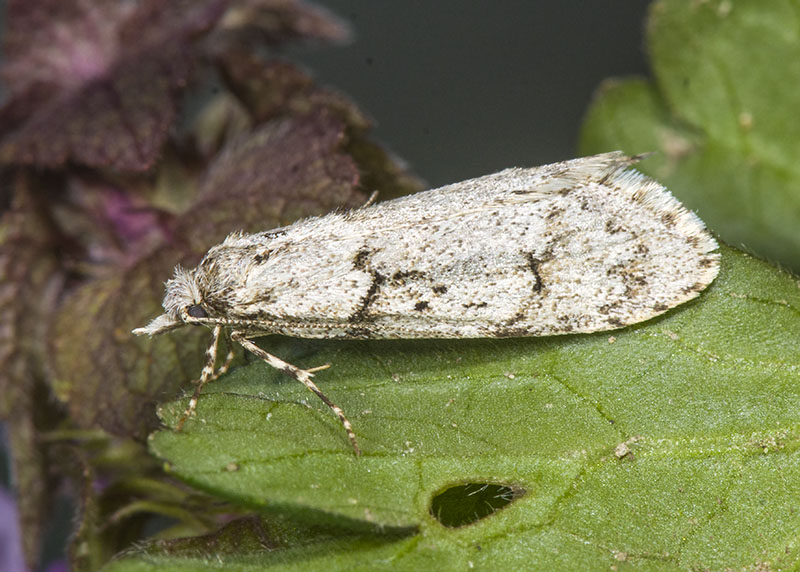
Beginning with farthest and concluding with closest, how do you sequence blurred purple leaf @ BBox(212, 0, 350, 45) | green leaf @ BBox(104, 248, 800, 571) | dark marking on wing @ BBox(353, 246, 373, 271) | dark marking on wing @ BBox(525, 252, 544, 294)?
blurred purple leaf @ BBox(212, 0, 350, 45), dark marking on wing @ BBox(353, 246, 373, 271), dark marking on wing @ BBox(525, 252, 544, 294), green leaf @ BBox(104, 248, 800, 571)

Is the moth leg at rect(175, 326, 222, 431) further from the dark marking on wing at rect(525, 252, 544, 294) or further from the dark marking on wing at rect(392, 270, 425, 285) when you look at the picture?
the dark marking on wing at rect(525, 252, 544, 294)

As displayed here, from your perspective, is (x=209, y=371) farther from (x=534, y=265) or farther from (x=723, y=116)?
(x=723, y=116)

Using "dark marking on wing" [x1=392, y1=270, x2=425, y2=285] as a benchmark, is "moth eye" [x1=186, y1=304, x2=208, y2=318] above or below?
below

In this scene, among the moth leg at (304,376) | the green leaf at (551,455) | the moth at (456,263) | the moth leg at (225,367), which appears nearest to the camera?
the green leaf at (551,455)

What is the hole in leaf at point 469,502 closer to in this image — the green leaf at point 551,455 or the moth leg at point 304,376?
the green leaf at point 551,455

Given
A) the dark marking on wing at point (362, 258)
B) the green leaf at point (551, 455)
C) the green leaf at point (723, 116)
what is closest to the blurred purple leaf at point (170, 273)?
the dark marking on wing at point (362, 258)

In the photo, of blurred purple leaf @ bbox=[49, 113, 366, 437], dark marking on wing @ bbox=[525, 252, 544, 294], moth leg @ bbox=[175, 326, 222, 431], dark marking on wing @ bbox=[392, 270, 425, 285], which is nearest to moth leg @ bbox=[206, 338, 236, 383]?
moth leg @ bbox=[175, 326, 222, 431]

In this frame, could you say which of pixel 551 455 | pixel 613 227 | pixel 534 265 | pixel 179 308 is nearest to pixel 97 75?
pixel 179 308

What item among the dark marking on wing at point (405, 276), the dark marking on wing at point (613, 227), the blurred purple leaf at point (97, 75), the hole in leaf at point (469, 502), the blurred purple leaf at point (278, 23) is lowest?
the hole in leaf at point (469, 502)
